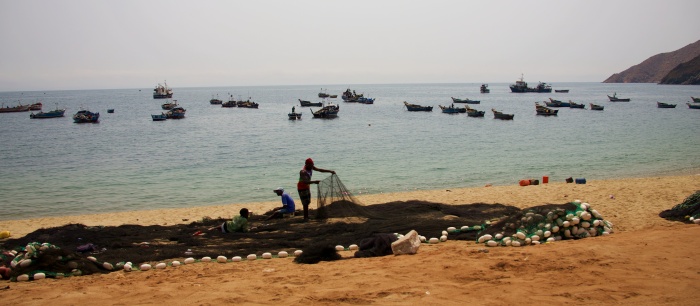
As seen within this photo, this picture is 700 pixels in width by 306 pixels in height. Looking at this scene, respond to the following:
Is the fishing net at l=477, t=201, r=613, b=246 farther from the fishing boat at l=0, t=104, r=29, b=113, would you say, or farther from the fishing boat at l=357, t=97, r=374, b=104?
the fishing boat at l=0, t=104, r=29, b=113

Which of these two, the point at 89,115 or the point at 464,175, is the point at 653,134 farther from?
the point at 89,115

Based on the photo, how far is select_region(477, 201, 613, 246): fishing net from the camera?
25.1 feet

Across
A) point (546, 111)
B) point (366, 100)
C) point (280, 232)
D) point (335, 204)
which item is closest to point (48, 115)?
point (366, 100)

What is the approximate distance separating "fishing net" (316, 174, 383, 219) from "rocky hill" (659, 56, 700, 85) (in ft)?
496

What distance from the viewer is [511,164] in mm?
23297

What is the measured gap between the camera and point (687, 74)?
140 metres

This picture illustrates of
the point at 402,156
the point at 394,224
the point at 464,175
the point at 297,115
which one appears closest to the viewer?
the point at 394,224

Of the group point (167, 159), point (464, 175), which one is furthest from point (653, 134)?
point (167, 159)

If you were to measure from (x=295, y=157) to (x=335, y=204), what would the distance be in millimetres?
17312

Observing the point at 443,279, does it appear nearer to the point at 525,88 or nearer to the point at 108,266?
the point at 108,266

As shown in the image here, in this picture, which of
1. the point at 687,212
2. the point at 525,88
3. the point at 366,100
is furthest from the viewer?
the point at 525,88

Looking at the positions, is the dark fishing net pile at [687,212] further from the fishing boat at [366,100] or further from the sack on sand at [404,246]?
the fishing boat at [366,100]

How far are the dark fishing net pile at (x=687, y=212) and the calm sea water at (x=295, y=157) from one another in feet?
30.1

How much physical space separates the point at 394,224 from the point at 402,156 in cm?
1798
